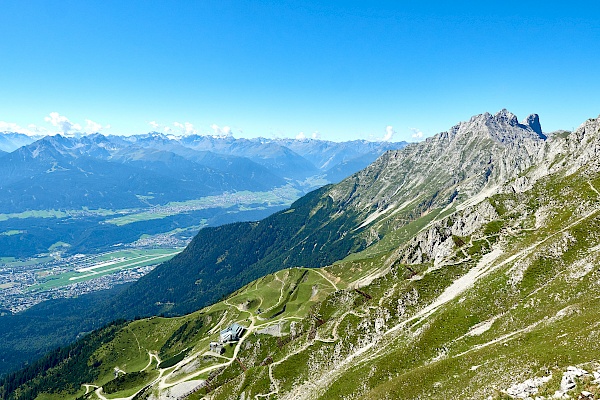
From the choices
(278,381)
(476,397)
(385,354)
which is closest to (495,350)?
(476,397)

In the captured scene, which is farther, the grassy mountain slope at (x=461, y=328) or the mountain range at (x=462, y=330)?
the grassy mountain slope at (x=461, y=328)

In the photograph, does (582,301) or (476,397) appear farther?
(582,301)

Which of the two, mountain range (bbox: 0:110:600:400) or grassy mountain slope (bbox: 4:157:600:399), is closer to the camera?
mountain range (bbox: 0:110:600:400)

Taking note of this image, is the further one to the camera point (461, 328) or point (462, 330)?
point (461, 328)

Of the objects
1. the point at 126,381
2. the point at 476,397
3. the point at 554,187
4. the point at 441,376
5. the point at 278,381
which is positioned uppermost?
the point at 554,187

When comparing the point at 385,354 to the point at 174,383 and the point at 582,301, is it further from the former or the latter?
the point at 174,383

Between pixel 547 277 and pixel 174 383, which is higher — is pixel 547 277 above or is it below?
above

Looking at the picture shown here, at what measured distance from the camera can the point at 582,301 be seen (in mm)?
72062

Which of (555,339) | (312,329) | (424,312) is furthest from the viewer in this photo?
(312,329)

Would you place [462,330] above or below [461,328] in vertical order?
below

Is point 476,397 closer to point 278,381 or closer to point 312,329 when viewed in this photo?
point 278,381

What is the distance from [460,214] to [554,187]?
148ft

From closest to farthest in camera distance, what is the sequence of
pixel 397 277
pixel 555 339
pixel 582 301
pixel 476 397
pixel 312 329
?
pixel 476 397 → pixel 555 339 → pixel 582 301 → pixel 312 329 → pixel 397 277

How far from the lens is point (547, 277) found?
89.9 m
